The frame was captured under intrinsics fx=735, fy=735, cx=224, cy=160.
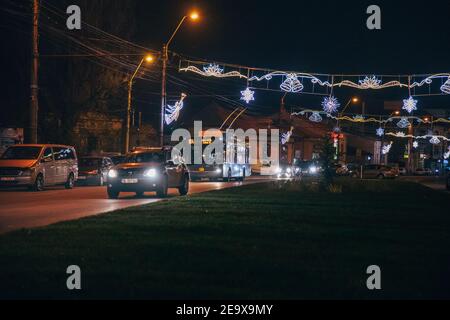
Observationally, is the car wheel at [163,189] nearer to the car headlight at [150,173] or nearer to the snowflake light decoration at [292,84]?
the car headlight at [150,173]

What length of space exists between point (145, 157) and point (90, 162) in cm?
1315

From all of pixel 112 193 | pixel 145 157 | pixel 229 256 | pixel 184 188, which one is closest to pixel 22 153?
pixel 145 157

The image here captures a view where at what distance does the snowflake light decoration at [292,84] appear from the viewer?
38.0 metres

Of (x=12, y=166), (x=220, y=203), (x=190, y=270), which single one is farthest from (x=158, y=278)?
(x=12, y=166)

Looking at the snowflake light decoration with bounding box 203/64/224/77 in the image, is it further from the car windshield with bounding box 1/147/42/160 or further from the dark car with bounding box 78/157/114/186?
the car windshield with bounding box 1/147/42/160

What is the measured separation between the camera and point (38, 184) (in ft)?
96.8

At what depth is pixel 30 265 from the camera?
29.7 ft

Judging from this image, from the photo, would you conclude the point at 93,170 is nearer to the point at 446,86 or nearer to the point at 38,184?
the point at 38,184

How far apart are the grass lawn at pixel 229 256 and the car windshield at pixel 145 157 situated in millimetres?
8873

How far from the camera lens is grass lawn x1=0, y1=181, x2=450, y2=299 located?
25.9 ft

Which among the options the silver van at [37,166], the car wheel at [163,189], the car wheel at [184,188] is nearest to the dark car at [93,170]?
the silver van at [37,166]

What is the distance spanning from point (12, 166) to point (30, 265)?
2051 cm

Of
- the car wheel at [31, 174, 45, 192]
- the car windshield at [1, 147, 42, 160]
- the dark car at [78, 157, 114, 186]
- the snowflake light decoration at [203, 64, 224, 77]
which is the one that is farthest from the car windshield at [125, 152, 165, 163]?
the dark car at [78, 157, 114, 186]
